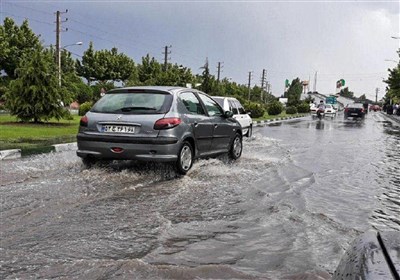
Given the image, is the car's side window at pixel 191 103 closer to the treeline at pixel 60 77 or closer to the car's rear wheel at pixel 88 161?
the car's rear wheel at pixel 88 161

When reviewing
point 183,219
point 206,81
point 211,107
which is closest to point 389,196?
point 183,219

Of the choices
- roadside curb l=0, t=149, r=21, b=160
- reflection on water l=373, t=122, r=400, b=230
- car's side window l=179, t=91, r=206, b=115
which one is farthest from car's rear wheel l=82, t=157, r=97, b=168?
reflection on water l=373, t=122, r=400, b=230

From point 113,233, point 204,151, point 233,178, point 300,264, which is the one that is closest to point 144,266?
point 113,233

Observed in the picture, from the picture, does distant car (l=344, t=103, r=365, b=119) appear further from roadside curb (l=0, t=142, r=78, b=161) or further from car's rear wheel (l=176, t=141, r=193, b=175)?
car's rear wheel (l=176, t=141, r=193, b=175)

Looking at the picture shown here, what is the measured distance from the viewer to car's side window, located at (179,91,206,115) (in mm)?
7507

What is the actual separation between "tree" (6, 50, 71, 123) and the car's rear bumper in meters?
10.9

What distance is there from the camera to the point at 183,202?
5.48 m

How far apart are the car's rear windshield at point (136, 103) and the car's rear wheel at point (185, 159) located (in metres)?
0.73

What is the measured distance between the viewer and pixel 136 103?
7059mm

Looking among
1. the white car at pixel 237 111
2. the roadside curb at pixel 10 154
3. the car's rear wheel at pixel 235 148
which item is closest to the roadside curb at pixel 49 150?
the roadside curb at pixel 10 154

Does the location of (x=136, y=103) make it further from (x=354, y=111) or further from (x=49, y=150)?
(x=354, y=111)

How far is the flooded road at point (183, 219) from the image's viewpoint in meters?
3.40

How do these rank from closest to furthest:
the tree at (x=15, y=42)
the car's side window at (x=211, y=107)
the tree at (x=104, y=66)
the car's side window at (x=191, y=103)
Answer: the car's side window at (x=191, y=103) → the car's side window at (x=211, y=107) → the tree at (x=15, y=42) → the tree at (x=104, y=66)

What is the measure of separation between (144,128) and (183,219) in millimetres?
2371
